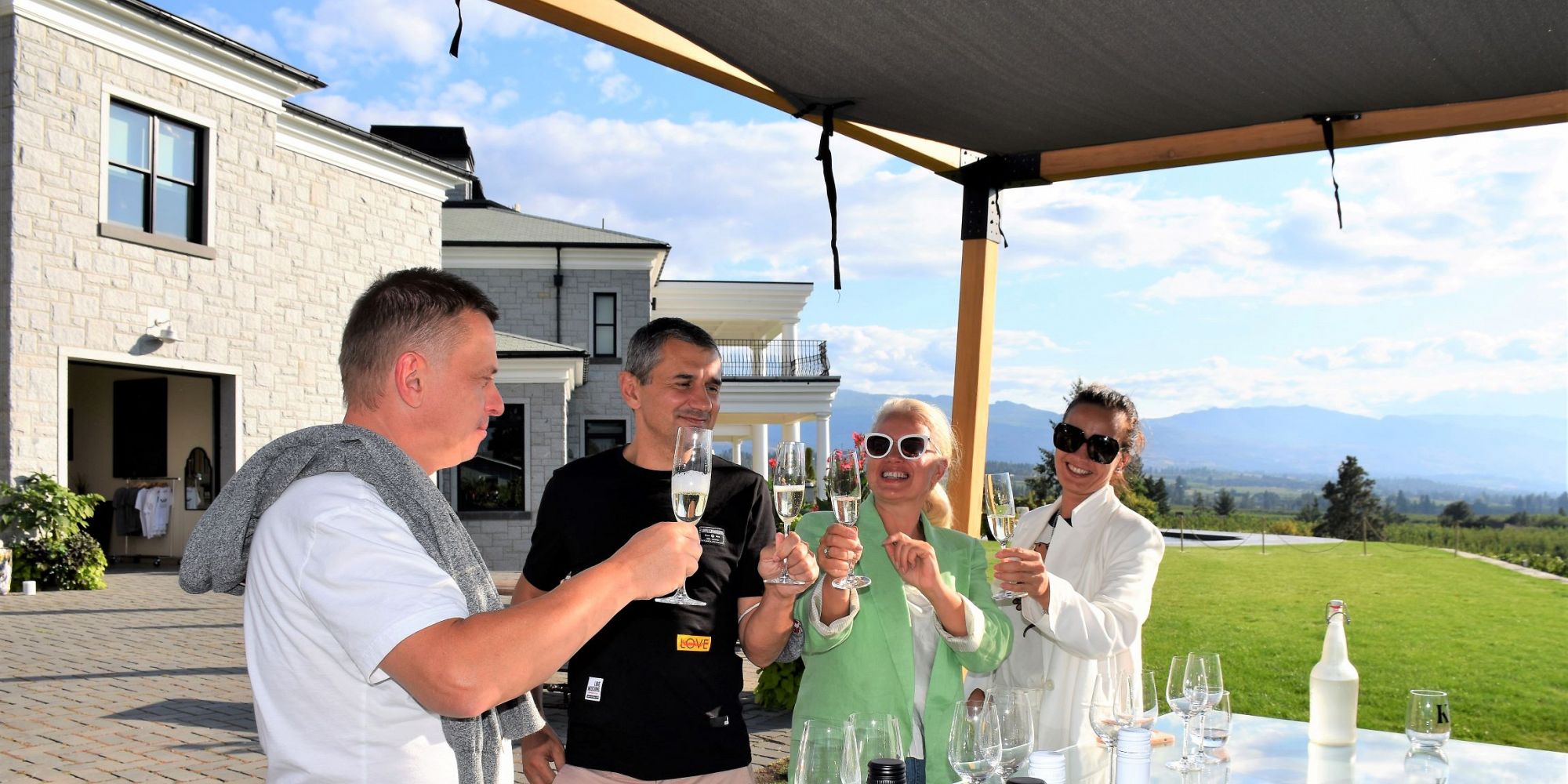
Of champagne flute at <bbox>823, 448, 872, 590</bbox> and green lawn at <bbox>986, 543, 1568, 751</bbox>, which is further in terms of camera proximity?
green lawn at <bbox>986, 543, 1568, 751</bbox>

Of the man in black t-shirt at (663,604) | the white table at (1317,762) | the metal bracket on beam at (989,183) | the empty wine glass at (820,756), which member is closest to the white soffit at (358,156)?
the metal bracket on beam at (989,183)

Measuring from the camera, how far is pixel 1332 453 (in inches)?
5802

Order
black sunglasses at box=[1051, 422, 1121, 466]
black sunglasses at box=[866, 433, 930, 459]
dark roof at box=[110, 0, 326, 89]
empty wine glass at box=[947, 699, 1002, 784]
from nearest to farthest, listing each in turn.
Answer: empty wine glass at box=[947, 699, 1002, 784]
black sunglasses at box=[866, 433, 930, 459]
black sunglasses at box=[1051, 422, 1121, 466]
dark roof at box=[110, 0, 326, 89]

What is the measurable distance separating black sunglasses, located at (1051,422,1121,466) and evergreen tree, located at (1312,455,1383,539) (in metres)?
28.6

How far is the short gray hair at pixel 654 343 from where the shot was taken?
336 centimetres

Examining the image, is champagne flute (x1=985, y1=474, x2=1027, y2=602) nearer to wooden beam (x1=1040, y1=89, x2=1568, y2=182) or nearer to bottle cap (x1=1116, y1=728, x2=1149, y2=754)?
bottle cap (x1=1116, y1=728, x2=1149, y2=754)

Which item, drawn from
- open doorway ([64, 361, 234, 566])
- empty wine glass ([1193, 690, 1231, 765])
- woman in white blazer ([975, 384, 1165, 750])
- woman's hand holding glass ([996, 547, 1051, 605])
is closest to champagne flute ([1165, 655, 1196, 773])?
empty wine glass ([1193, 690, 1231, 765])

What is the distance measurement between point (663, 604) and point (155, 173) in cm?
1522

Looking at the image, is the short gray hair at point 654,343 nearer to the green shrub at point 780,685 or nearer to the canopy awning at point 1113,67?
the canopy awning at point 1113,67

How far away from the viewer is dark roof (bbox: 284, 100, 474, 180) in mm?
18062

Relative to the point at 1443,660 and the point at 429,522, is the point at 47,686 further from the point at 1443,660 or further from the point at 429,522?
the point at 1443,660

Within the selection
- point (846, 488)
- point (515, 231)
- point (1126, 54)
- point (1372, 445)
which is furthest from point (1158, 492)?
point (1372, 445)

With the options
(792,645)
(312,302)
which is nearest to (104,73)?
(312,302)

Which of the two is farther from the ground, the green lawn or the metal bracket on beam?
the metal bracket on beam
